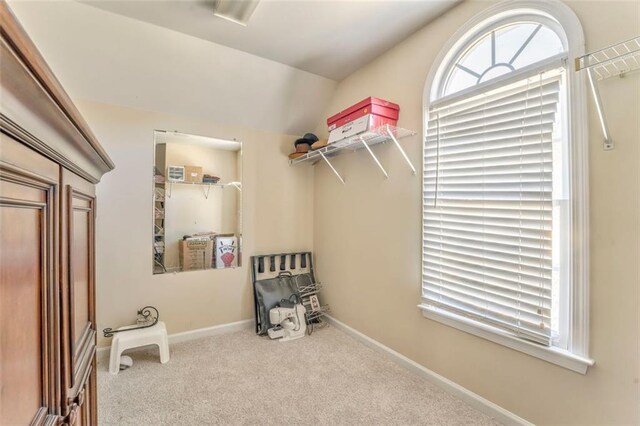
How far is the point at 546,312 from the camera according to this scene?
1.53m

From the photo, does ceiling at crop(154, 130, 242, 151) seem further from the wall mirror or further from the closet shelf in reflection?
the closet shelf in reflection

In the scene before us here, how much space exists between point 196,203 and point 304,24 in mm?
1911

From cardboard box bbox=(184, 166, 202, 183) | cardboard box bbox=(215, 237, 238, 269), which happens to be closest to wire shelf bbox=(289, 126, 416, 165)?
cardboard box bbox=(184, 166, 202, 183)

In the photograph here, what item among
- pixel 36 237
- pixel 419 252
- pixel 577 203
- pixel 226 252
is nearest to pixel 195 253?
pixel 226 252

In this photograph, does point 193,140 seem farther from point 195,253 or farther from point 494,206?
point 494,206

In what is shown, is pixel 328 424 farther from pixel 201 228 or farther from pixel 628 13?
pixel 628 13

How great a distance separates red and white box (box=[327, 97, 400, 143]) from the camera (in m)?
2.23

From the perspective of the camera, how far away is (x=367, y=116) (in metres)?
2.23

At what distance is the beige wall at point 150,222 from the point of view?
2531 mm

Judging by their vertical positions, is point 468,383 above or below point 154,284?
below

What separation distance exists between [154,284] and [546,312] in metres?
2.97

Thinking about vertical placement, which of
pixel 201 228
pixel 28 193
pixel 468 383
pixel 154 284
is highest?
pixel 28 193

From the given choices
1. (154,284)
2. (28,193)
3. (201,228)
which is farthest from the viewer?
(201,228)

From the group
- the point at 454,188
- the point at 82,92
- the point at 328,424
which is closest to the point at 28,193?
the point at 328,424
